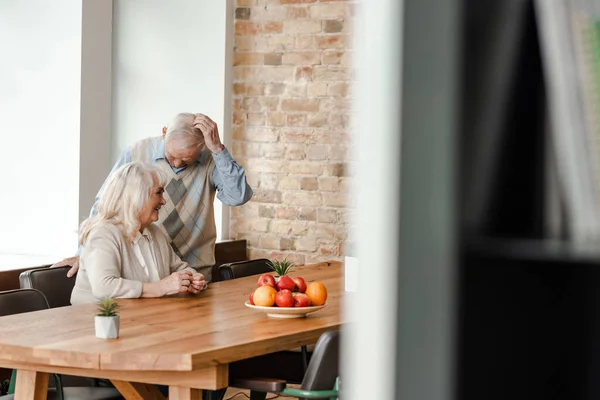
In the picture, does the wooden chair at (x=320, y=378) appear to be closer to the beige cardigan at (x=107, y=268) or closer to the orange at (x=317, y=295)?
the orange at (x=317, y=295)

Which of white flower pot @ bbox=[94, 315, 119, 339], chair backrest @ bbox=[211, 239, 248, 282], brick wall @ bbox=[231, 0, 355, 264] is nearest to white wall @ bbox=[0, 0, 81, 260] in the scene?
chair backrest @ bbox=[211, 239, 248, 282]

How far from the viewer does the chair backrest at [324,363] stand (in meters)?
3.12

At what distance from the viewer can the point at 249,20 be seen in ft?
21.1

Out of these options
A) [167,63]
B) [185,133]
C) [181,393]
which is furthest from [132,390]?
[167,63]

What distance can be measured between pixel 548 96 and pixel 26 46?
207 inches

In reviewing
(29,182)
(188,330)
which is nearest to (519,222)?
(188,330)

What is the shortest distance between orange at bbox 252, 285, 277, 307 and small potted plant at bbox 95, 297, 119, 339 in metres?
0.69

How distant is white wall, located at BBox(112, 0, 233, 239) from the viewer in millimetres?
6406

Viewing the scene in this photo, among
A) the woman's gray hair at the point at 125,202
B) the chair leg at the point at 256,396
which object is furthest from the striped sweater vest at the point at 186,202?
the chair leg at the point at 256,396

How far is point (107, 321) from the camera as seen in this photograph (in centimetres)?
305

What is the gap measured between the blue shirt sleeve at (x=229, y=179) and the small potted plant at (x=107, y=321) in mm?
1651

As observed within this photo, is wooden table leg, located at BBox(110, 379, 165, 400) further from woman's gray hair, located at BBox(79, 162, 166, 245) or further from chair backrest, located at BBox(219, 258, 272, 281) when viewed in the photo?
chair backrest, located at BBox(219, 258, 272, 281)

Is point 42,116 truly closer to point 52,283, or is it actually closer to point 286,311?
point 52,283

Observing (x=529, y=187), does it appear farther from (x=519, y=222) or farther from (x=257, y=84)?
(x=257, y=84)
